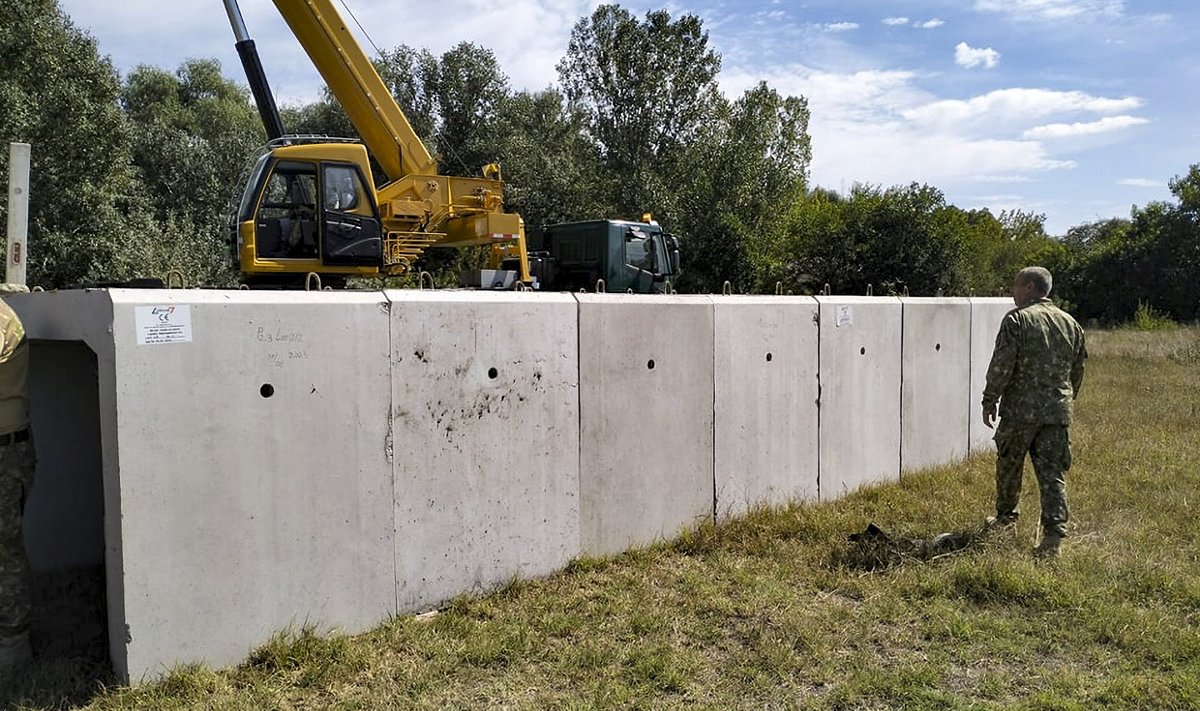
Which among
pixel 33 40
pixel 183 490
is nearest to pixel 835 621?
pixel 183 490

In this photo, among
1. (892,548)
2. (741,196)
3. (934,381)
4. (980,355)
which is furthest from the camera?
(741,196)

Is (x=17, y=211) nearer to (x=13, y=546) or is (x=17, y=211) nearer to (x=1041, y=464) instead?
(x=13, y=546)

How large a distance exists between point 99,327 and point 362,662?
1.88 m

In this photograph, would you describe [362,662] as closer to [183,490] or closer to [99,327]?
[183,490]

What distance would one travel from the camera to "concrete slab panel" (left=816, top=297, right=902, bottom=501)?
6.94 m

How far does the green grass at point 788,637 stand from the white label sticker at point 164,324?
1.46m

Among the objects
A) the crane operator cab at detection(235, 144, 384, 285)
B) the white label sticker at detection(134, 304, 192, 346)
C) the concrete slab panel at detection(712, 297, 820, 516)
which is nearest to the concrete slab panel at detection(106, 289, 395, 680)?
the white label sticker at detection(134, 304, 192, 346)

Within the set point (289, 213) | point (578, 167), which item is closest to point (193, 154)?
point (578, 167)

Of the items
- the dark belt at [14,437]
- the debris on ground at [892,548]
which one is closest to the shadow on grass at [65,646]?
the dark belt at [14,437]

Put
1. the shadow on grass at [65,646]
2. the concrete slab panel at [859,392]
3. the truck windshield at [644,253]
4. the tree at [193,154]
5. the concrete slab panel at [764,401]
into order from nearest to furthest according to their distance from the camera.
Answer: the shadow on grass at [65,646] < the concrete slab panel at [764,401] < the concrete slab panel at [859,392] < the truck windshield at [644,253] < the tree at [193,154]

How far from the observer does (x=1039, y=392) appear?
546 cm

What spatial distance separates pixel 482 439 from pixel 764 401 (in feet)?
8.41

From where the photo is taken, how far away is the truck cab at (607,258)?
11.9 metres

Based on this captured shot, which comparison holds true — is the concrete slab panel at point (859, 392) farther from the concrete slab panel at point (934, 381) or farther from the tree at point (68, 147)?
the tree at point (68, 147)
